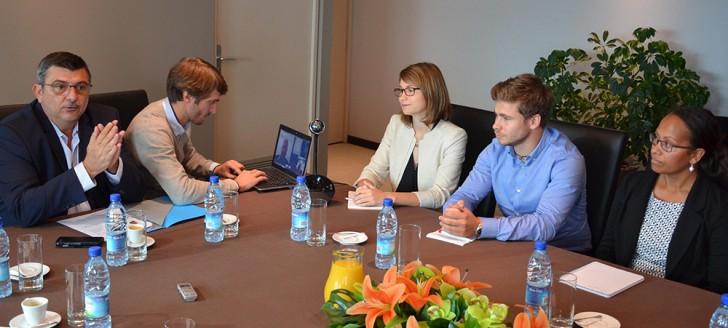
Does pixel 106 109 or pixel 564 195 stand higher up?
pixel 106 109

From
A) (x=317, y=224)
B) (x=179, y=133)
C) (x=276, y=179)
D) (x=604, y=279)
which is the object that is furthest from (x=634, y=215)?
(x=179, y=133)

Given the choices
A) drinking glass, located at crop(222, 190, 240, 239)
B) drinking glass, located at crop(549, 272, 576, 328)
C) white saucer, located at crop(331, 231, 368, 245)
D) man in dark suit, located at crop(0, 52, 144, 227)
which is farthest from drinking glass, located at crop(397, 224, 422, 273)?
man in dark suit, located at crop(0, 52, 144, 227)

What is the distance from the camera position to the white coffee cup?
5.02ft

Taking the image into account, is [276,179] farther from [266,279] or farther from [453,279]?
[453,279]

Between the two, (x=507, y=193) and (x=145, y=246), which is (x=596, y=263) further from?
(x=145, y=246)

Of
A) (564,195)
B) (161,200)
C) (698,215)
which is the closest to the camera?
(698,215)

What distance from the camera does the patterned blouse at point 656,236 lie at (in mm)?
2398

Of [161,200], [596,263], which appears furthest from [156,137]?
[596,263]

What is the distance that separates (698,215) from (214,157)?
3.20m

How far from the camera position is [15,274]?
1.82m

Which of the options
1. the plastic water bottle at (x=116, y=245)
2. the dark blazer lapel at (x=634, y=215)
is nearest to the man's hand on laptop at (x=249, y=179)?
the plastic water bottle at (x=116, y=245)

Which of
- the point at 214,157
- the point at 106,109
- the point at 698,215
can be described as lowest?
the point at 214,157

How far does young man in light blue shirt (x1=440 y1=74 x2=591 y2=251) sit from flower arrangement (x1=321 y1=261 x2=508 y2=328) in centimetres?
103

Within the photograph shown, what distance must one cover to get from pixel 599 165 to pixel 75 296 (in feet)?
6.33
